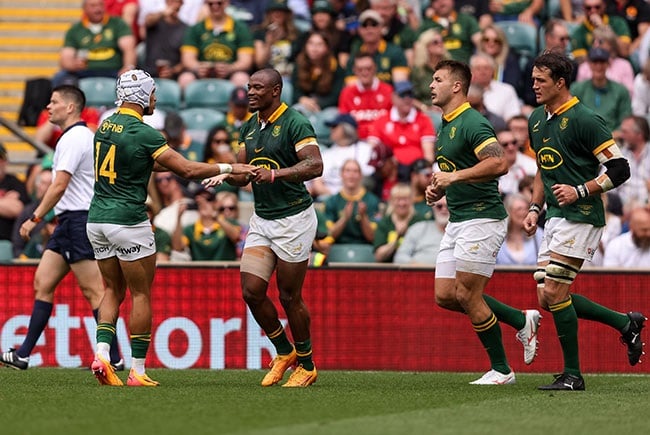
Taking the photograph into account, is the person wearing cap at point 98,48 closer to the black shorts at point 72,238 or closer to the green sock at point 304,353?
the black shorts at point 72,238

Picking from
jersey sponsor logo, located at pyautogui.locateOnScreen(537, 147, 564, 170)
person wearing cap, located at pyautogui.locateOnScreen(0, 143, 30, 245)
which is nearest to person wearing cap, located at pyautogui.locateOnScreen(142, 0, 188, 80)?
person wearing cap, located at pyautogui.locateOnScreen(0, 143, 30, 245)

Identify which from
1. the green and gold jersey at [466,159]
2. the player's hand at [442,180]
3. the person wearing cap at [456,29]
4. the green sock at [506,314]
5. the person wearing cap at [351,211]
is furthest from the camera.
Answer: the person wearing cap at [456,29]

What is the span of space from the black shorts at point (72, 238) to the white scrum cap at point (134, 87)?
187cm

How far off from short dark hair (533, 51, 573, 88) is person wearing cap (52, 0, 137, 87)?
9.59 m

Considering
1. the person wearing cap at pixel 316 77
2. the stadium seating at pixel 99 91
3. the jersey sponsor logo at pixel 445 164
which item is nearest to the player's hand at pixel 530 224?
the jersey sponsor logo at pixel 445 164

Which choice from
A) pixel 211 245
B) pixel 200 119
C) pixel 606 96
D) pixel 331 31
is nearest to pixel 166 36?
pixel 200 119

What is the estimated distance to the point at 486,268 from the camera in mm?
10812

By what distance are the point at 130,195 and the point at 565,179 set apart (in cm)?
324

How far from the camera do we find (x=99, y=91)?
1877 cm

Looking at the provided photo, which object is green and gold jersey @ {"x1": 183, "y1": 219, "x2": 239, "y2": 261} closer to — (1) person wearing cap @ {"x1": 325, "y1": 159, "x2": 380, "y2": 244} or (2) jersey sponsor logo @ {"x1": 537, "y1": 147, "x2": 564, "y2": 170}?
(1) person wearing cap @ {"x1": 325, "y1": 159, "x2": 380, "y2": 244}

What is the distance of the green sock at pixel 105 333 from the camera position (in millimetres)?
10627

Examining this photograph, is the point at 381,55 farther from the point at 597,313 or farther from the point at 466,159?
the point at 597,313

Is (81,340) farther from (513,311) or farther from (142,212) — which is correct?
(513,311)

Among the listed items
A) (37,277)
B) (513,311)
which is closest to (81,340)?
(37,277)
